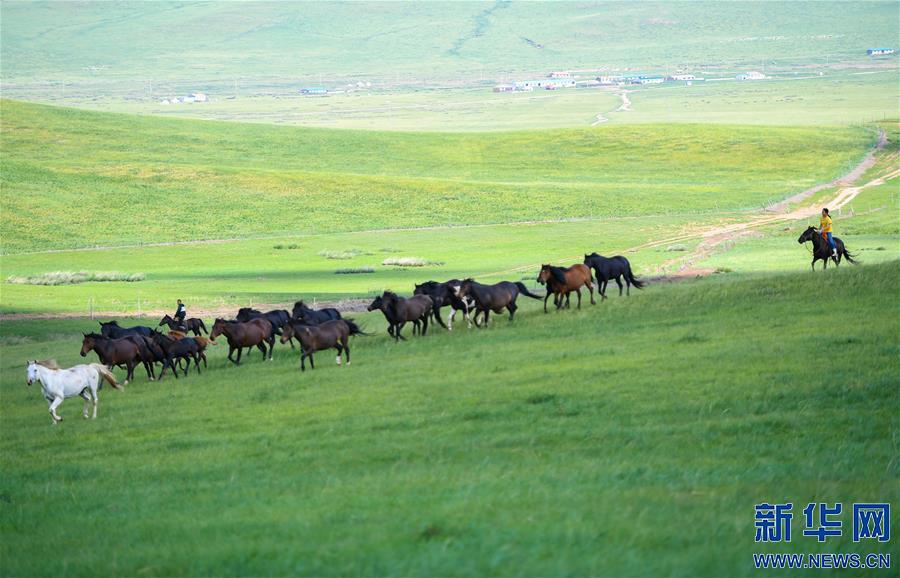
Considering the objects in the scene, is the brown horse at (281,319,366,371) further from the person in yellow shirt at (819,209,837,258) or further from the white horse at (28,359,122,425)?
the person in yellow shirt at (819,209,837,258)

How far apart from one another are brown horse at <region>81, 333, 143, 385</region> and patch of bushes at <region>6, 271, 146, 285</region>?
31.6 metres

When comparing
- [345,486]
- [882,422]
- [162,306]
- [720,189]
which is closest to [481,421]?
[345,486]

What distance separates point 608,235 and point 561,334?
154 feet

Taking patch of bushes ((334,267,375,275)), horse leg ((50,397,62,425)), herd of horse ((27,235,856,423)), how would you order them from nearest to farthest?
horse leg ((50,397,62,425)) → herd of horse ((27,235,856,423)) → patch of bushes ((334,267,375,275))

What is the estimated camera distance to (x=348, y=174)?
109 meters

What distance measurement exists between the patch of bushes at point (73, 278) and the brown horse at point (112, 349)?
104 ft

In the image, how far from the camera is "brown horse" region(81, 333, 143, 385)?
1040 inches

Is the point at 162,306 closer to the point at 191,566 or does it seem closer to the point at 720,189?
the point at 191,566

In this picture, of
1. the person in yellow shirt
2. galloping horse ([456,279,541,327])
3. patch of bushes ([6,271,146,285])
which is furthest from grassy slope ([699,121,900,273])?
patch of bushes ([6,271,146,285])

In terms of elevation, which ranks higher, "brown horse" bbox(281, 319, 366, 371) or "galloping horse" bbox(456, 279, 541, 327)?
"galloping horse" bbox(456, 279, 541, 327)

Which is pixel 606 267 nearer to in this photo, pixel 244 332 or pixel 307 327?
pixel 307 327

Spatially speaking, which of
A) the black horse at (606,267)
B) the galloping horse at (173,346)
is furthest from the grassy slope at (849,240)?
the galloping horse at (173,346)

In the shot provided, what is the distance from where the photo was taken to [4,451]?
778 inches

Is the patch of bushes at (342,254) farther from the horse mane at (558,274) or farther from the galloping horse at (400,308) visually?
the galloping horse at (400,308)
